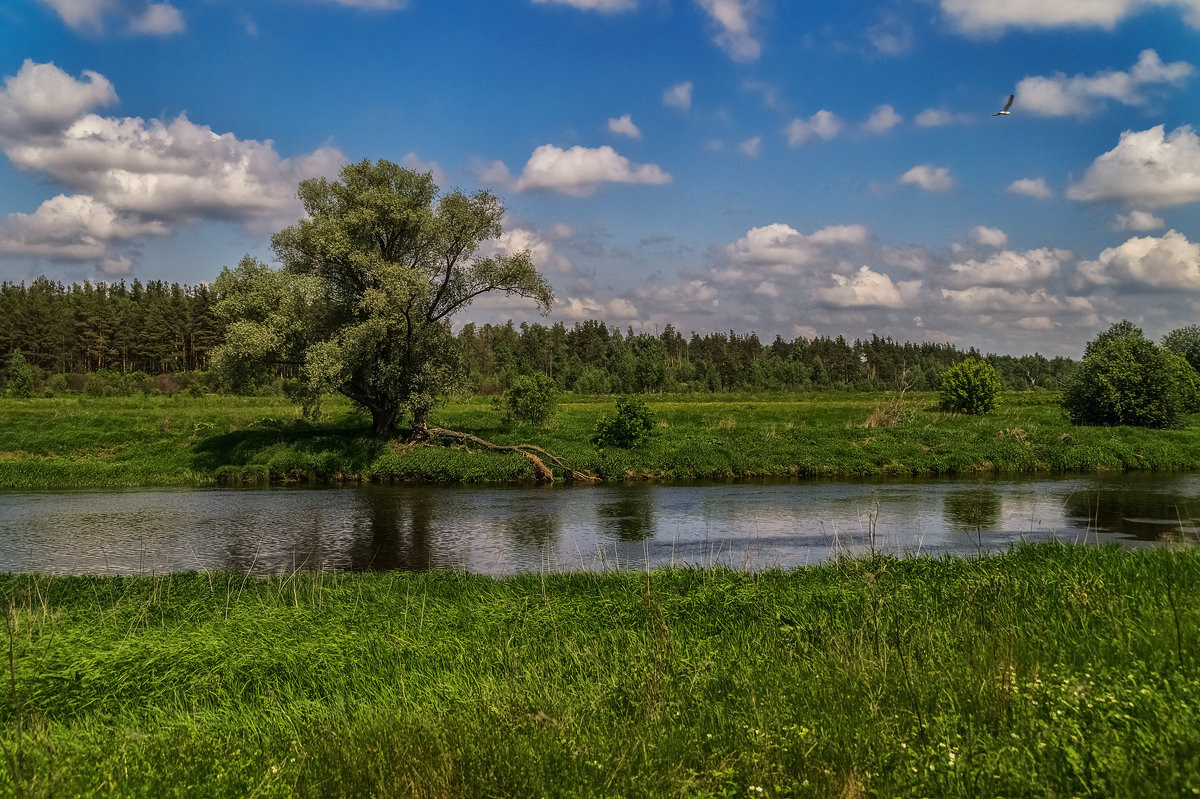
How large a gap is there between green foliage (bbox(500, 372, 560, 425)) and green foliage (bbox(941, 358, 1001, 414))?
1031 inches

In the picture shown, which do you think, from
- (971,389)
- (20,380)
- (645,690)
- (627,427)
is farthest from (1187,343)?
(20,380)

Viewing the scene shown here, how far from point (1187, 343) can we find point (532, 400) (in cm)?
5609

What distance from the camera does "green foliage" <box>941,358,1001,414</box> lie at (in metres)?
46.8

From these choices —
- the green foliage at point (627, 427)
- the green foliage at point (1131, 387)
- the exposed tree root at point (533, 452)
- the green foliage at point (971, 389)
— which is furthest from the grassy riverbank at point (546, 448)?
the green foliage at point (971, 389)

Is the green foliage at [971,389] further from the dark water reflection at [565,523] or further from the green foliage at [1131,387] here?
the dark water reflection at [565,523]

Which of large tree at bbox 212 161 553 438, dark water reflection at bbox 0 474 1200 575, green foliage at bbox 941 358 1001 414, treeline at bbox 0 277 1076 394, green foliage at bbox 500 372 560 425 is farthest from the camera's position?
treeline at bbox 0 277 1076 394

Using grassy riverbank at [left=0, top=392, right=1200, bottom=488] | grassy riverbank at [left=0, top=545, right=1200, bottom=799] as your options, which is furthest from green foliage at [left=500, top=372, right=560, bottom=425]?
grassy riverbank at [left=0, top=545, right=1200, bottom=799]

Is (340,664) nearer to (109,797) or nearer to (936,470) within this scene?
(109,797)

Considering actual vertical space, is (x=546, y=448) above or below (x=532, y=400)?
below

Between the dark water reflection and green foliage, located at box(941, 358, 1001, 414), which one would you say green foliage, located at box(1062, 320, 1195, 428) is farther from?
the dark water reflection

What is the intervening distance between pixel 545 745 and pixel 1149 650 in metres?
4.97

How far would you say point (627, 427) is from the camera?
3478cm

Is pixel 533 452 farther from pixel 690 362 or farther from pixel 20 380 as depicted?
pixel 690 362

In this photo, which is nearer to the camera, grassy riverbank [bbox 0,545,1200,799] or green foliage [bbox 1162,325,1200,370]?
grassy riverbank [bbox 0,545,1200,799]
